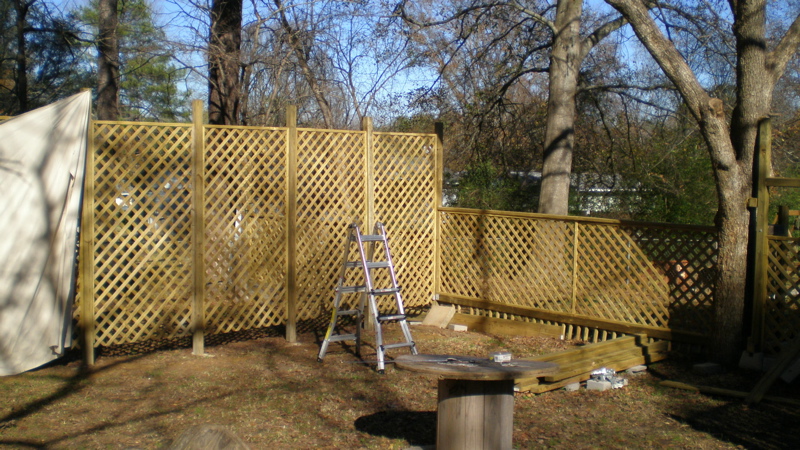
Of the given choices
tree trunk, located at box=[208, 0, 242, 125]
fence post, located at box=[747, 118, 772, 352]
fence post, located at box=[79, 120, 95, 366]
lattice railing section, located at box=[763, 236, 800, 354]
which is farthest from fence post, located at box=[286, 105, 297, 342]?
lattice railing section, located at box=[763, 236, 800, 354]

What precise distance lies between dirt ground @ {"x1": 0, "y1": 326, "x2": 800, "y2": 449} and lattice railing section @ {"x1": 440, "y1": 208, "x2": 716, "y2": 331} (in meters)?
0.65

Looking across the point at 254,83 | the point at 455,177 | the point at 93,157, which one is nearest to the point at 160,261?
the point at 93,157

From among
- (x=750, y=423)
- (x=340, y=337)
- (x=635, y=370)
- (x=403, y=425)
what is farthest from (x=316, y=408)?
(x=750, y=423)

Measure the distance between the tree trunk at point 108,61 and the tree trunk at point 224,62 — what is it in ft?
5.39

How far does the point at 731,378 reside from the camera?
226 inches

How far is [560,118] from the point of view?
9.64 meters

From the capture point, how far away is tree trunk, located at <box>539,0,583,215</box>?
378 inches

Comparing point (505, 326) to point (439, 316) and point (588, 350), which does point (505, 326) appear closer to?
point (439, 316)

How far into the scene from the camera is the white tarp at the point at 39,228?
547 centimetres

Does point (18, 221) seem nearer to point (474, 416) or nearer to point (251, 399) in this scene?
point (251, 399)

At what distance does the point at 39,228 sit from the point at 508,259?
15.8 ft

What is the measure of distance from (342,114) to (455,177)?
490 cm

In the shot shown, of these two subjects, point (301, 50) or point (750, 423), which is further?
point (301, 50)

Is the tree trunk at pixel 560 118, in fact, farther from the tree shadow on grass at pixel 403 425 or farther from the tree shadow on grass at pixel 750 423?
the tree shadow on grass at pixel 403 425
